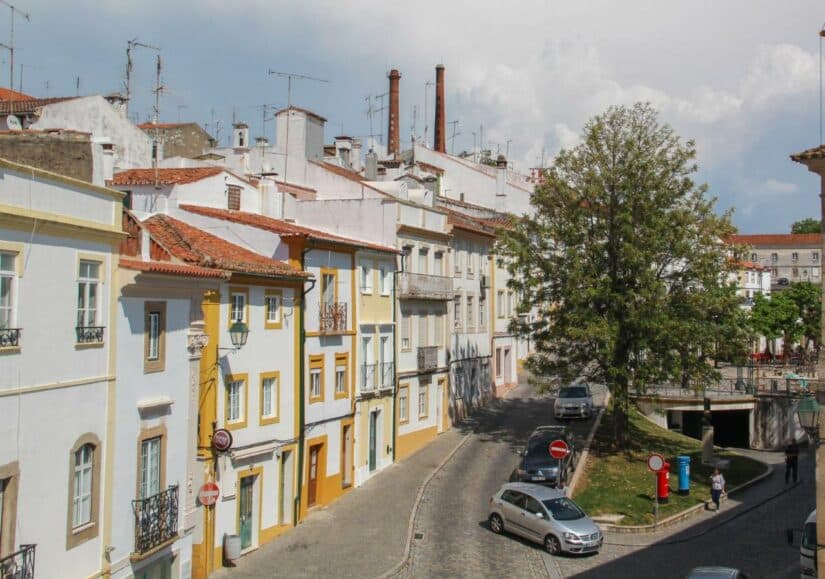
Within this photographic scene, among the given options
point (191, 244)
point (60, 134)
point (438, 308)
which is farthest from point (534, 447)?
point (60, 134)

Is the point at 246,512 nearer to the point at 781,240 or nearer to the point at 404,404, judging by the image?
the point at 404,404

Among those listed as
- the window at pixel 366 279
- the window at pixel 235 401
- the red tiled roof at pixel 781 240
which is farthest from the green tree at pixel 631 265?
the red tiled roof at pixel 781 240

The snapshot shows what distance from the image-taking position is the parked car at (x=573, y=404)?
4528 centimetres

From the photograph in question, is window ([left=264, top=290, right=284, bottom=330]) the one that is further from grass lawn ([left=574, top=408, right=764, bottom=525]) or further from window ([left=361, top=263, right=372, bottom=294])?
grass lawn ([left=574, top=408, right=764, bottom=525])

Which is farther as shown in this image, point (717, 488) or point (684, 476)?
point (684, 476)

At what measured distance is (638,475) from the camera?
3509 centimetres

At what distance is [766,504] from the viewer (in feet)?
109

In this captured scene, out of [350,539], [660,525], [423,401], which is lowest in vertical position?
[350,539]

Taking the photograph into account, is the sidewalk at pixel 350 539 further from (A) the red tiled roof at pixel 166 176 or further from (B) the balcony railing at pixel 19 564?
(A) the red tiled roof at pixel 166 176

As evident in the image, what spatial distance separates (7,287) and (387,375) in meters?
23.7

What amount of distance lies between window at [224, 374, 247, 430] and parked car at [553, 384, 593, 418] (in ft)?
71.8

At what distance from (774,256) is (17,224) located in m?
121

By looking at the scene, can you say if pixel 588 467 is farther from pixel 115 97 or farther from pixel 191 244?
pixel 115 97

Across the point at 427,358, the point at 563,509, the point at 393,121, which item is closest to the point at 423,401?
the point at 427,358
